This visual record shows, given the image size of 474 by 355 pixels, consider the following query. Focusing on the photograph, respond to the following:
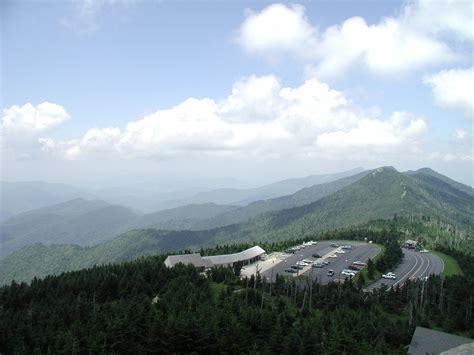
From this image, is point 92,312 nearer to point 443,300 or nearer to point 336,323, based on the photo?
point 336,323

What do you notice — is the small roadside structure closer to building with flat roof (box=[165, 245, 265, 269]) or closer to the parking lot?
the parking lot

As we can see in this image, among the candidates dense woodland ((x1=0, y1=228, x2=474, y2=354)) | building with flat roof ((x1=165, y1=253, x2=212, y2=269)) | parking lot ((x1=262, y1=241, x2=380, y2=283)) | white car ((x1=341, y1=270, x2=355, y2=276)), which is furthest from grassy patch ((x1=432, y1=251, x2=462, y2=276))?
building with flat roof ((x1=165, y1=253, x2=212, y2=269))

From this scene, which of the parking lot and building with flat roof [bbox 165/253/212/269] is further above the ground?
building with flat roof [bbox 165/253/212/269]

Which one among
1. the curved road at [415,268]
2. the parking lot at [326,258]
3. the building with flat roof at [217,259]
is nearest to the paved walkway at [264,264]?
the parking lot at [326,258]

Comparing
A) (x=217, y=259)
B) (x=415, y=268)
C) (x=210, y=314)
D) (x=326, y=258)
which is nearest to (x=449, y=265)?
(x=415, y=268)

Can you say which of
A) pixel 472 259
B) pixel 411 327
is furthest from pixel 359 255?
pixel 411 327
